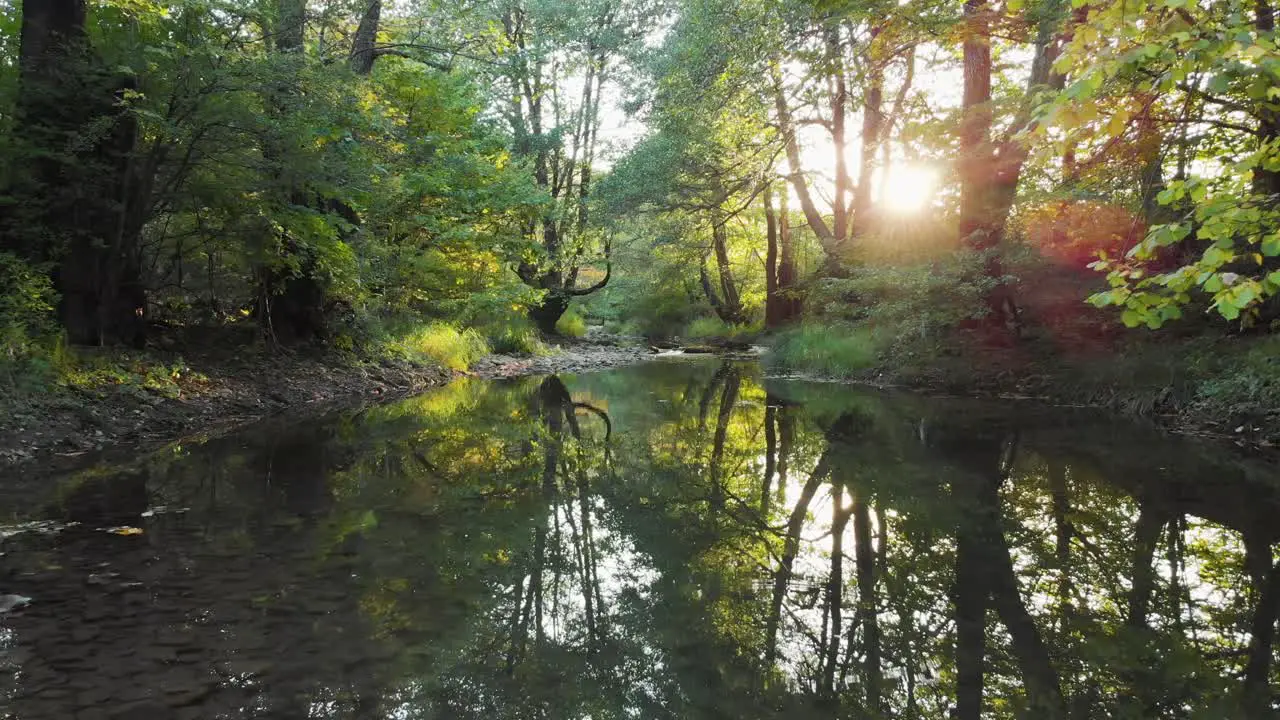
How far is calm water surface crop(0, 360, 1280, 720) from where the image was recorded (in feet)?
8.61

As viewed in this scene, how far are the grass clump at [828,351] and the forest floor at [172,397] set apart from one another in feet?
27.9

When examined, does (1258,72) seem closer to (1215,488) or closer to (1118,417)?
(1215,488)

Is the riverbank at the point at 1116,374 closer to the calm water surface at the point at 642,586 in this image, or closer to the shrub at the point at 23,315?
the calm water surface at the point at 642,586

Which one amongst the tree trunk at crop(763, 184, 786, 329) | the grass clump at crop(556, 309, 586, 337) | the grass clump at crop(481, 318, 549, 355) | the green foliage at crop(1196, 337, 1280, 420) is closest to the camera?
the green foliage at crop(1196, 337, 1280, 420)

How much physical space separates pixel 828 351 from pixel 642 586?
43.6 ft

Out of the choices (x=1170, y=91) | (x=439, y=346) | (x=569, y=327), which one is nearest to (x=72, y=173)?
(x=439, y=346)

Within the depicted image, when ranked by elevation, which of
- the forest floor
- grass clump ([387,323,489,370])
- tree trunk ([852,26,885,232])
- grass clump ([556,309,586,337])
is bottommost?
the forest floor

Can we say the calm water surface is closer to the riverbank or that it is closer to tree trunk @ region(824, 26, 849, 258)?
the riverbank

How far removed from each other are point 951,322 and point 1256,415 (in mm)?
4868

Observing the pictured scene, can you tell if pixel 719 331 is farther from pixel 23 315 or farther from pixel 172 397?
pixel 23 315

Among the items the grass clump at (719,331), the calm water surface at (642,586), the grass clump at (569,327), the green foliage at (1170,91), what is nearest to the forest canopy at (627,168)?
the green foliage at (1170,91)

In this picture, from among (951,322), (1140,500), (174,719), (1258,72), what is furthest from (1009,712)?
(951,322)

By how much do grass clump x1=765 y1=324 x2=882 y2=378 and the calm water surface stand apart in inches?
323

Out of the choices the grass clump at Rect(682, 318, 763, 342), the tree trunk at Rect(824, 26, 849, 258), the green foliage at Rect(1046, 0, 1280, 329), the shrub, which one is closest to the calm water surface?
the green foliage at Rect(1046, 0, 1280, 329)
